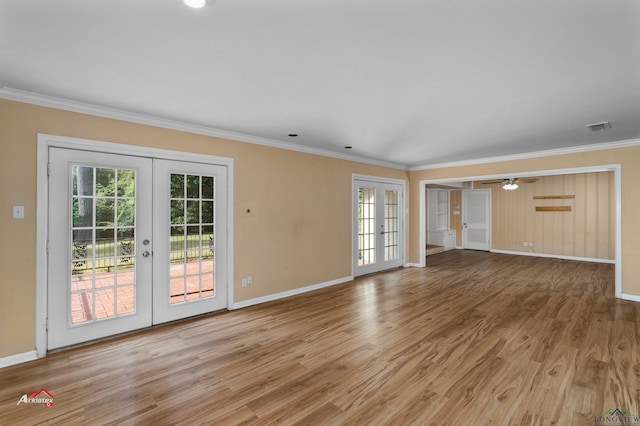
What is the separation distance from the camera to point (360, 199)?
20.8 ft

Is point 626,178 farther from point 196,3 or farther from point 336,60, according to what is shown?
point 196,3

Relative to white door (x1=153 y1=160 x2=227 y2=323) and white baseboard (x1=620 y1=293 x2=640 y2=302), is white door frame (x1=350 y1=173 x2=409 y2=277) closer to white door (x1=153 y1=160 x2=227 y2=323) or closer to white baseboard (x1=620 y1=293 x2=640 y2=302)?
white door (x1=153 y1=160 x2=227 y2=323)

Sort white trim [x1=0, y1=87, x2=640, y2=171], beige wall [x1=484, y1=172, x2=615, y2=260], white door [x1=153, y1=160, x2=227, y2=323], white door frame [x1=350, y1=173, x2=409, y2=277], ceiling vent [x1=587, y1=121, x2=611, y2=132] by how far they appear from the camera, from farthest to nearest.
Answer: beige wall [x1=484, y1=172, x2=615, y2=260]
white door frame [x1=350, y1=173, x2=409, y2=277]
ceiling vent [x1=587, y1=121, x2=611, y2=132]
white door [x1=153, y1=160, x2=227, y2=323]
white trim [x1=0, y1=87, x2=640, y2=171]

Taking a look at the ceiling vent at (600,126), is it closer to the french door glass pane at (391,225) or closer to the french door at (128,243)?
the french door glass pane at (391,225)

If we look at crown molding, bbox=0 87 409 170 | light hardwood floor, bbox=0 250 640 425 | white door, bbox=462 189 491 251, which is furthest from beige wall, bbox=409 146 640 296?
white door, bbox=462 189 491 251

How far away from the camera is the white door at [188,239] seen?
3707 millimetres

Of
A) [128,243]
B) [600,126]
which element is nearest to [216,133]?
[128,243]

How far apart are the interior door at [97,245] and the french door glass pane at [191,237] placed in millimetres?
293

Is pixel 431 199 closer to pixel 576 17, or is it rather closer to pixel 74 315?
pixel 576 17

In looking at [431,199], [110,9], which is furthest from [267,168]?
[431,199]

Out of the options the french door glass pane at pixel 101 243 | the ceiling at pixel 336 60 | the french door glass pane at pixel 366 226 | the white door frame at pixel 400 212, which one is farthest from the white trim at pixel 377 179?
the french door glass pane at pixel 101 243

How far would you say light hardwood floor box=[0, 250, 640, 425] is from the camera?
2137 mm

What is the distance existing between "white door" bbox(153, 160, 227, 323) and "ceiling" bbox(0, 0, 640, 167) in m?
0.75

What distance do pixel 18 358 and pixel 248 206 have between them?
283 cm
